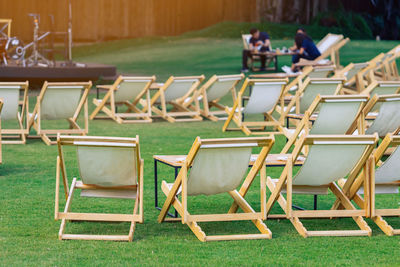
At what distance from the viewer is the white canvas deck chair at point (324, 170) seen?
5.02 m

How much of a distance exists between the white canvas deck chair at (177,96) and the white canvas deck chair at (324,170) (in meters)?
6.49

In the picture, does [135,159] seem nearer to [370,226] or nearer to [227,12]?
[370,226]

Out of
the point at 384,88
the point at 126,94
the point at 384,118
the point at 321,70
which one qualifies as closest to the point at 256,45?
the point at 321,70

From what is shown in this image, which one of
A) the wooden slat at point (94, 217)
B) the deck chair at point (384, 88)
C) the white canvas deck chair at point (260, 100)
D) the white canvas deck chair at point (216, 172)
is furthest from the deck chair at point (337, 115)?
the wooden slat at point (94, 217)

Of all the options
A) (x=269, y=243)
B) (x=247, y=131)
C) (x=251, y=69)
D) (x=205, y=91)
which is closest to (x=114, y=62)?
(x=251, y=69)

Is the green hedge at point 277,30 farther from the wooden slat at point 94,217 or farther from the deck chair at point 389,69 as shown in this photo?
the wooden slat at point 94,217

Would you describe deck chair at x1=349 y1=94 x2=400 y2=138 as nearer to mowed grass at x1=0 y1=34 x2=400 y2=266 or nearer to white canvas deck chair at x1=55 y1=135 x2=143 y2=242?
mowed grass at x1=0 y1=34 x2=400 y2=266

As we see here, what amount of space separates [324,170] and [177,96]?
280 inches

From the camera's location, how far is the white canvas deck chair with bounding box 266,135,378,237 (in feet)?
16.5

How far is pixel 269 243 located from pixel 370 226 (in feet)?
3.30

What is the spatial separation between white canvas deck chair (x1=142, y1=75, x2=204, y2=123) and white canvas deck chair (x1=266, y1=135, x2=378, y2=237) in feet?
21.3

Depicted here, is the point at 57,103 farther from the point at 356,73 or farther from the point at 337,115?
the point at 356,73

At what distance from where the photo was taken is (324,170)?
5215 mm

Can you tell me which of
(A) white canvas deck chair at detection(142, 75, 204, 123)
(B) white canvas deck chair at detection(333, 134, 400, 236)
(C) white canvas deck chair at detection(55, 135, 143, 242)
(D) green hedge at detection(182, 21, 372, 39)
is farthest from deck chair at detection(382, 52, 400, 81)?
(D) green hedge at detection(182, 21, 372, 39)
